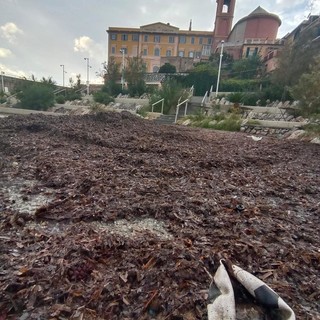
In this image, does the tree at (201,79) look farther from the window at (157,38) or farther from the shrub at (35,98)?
the window at (157,38)

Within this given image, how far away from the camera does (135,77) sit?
2084cm

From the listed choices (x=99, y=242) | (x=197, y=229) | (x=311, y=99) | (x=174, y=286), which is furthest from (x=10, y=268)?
(x=311, y=99)

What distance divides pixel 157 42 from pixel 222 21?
11.2 metres

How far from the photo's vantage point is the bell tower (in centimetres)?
3438

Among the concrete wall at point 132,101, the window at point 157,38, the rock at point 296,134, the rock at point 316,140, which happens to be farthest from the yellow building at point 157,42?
the rock at point 316,140

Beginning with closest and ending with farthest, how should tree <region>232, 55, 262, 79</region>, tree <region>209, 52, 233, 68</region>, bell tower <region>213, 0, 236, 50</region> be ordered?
1. tree <region>232, 55, 262, 79</region>
2. tree <region>209, 52, 233, 68</region>
3. bell tower <region>213, 0, 236, 50</region>

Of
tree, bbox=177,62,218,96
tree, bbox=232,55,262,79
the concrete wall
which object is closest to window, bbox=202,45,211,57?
tree, bbox=232,55,262,79

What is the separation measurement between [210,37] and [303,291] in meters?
43.6

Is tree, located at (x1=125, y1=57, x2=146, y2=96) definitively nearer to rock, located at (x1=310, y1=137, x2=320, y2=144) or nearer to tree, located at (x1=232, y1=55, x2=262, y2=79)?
tree, located at (x1=232, y1=55, x2=262, y2=79)

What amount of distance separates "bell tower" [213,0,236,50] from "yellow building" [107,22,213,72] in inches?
77.9

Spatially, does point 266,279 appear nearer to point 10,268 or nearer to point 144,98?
point 10,268

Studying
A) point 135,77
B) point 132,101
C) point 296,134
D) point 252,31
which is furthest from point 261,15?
point 296,134

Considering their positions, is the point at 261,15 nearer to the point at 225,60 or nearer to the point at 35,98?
the point at 225,60

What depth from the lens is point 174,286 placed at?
1136 mm
